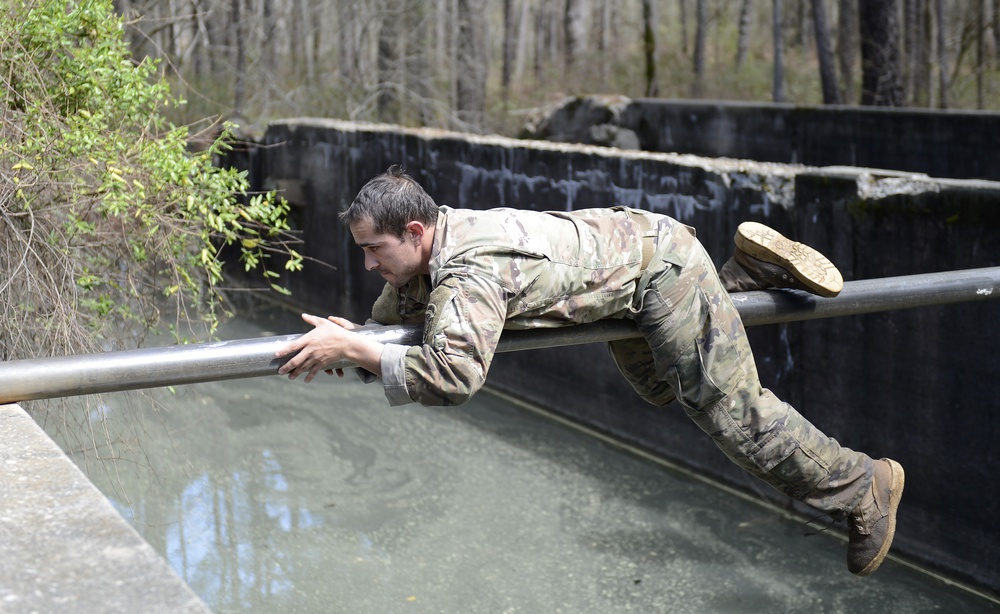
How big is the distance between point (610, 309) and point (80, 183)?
7.07ft

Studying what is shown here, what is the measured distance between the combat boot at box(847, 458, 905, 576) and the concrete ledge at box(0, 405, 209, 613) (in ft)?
7.41

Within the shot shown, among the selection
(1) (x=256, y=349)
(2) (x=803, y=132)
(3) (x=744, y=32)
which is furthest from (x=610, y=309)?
(3) (x=744, y=32)

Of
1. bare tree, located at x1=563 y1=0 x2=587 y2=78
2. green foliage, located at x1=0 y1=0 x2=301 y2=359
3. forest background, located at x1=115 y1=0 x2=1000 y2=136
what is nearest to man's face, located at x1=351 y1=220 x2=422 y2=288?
green foliage, located at x1=0 y1=0 x2=301 y2=359

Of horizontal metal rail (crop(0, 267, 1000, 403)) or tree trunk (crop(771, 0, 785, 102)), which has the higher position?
tree trunk (crop(771, 0, 785, 102))

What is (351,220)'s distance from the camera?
277cm

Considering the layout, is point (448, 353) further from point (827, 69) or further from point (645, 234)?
point (827, 69)

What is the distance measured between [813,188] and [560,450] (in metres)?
2.39

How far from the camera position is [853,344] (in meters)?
5.27

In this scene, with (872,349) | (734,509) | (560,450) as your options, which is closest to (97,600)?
(872,349)

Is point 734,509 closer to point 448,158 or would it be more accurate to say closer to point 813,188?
point 813,188

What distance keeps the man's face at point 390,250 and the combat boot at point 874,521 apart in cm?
156

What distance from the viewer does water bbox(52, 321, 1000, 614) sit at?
4.82 metres

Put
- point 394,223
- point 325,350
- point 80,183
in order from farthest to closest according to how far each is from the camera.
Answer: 1. point 80,183
2. point 394,223
3. point 325,350

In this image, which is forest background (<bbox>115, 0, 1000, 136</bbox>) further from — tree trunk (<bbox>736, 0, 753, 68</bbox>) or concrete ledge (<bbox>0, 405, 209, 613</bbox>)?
concrete ledge (<bbox>0, 405, 209, 613</bbox>)
